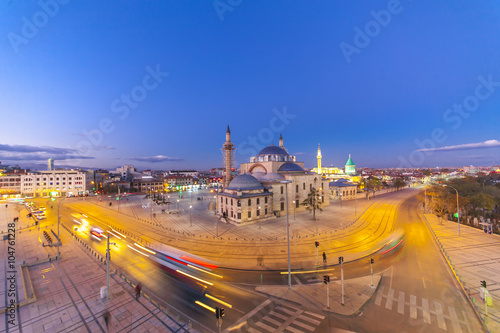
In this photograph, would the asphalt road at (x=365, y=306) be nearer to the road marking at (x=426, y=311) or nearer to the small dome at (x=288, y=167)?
the road marking at (x=426, y=311)

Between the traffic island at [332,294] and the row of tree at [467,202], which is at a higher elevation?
the row of tree at [467,202]

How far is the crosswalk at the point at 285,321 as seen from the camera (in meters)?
11.6

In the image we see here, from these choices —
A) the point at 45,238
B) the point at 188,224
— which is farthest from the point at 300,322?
the point at 45,238

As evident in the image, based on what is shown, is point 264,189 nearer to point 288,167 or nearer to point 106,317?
point 288,167

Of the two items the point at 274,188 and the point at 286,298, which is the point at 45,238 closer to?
the point at 286,298

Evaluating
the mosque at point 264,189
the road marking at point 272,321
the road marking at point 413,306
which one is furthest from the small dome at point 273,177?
the road marking at point 272,321

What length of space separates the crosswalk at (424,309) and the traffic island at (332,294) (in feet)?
3.26

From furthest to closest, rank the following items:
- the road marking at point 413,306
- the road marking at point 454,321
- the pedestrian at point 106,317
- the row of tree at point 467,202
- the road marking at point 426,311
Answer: the row of tree at point 467,202, the road marking at point 413,306, the road marking at point 426,311, the pedestrian at point 106,317, the road marking at point 454,321

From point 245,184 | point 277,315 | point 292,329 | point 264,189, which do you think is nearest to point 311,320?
point 292,329

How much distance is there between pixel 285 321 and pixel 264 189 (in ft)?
102

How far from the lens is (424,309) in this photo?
13203 millimetres

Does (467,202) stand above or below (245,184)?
below

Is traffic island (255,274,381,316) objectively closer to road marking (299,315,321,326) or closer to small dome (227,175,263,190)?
road marking (299,315,321,326)

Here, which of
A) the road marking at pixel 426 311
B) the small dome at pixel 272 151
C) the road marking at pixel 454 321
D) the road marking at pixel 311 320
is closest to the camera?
the road marking at pixel 454 321
